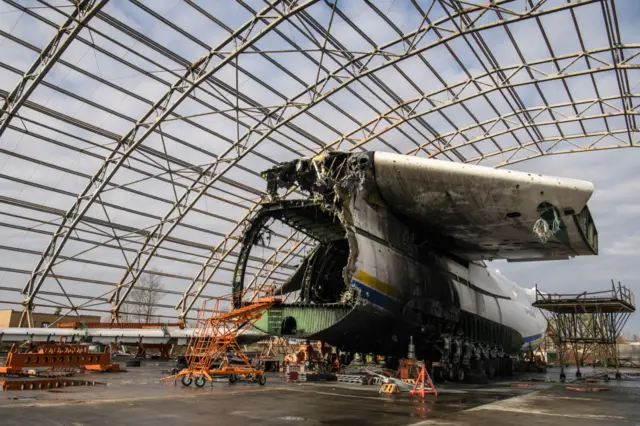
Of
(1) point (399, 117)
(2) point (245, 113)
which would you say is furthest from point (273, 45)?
(1) point (399, 117)

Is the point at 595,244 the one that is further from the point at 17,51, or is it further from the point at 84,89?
the point at 17,51

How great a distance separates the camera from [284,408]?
9.52 m

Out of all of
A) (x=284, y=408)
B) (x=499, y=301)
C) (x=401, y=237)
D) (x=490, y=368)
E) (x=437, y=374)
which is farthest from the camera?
(x=499, y=301)

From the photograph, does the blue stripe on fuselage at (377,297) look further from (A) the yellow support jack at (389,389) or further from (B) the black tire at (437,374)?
(B) the black tire at (437,374)

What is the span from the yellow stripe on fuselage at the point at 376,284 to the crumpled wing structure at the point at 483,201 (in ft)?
8.89

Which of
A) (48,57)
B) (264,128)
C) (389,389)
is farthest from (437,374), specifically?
(48,57)

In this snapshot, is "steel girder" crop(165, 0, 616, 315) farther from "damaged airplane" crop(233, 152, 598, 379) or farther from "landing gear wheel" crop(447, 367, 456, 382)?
"landing gear wheel" crop(447, 367, 456, 382)

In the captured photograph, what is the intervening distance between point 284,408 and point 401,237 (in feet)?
27.7

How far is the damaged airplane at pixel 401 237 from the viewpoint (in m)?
13.9

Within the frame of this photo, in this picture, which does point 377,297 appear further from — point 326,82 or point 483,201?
point 326,82

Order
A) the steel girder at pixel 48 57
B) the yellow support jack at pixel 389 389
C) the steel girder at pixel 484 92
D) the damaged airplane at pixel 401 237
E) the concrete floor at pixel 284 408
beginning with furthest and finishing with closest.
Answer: the steel girder at pixel 484 92 → the steel girder at pixel 48 57 → the damaged airplane at pixel 401 237 → the yellow support jack at pixel 389 389 → the concrete floor at pixel 284 408

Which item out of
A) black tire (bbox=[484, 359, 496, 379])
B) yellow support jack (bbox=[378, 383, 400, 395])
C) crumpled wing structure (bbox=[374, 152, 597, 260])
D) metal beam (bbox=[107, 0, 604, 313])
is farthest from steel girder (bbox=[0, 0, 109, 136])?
black tire (bbox=[484, 359, 496, 379])

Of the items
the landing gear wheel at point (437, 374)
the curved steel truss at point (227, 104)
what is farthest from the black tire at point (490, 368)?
the curved steel truss at point (227, 104)

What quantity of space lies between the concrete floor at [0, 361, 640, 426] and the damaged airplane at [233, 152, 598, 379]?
260 centimetres
